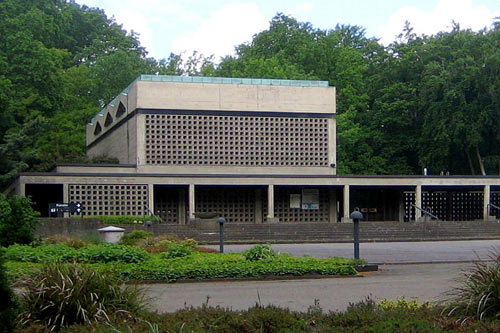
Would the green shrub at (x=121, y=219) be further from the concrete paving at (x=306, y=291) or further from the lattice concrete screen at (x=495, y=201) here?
the concrete paving at (x=306, y=291)

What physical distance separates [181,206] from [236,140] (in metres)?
4.96

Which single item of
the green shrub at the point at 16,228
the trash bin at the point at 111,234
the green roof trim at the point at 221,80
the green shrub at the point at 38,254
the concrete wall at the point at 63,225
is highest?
the green roof trim at the point at 221,80

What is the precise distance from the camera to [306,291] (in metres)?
14.1

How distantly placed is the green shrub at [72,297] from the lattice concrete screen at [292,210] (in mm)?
37696

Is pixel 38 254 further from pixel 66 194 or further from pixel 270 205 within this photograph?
pixel 270 205

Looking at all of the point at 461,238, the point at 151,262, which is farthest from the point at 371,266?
the point at 461,238

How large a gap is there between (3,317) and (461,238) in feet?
111

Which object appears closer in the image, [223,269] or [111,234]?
[223,269]

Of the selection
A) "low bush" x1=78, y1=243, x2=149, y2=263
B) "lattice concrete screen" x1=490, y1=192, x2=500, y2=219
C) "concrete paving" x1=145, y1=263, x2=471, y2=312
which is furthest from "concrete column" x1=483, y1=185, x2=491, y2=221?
"low bush" x1=78, y1=243, x2=149, y2=263

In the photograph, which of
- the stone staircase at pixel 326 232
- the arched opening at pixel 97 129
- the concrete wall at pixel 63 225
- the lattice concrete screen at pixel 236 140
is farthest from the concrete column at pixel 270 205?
the arched opening at pixel 97 129

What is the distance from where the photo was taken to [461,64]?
182 ft

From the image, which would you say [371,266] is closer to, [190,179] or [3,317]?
[3,317]

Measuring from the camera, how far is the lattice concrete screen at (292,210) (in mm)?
46969

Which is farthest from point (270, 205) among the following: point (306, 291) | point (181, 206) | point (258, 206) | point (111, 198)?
point (306, 291)
